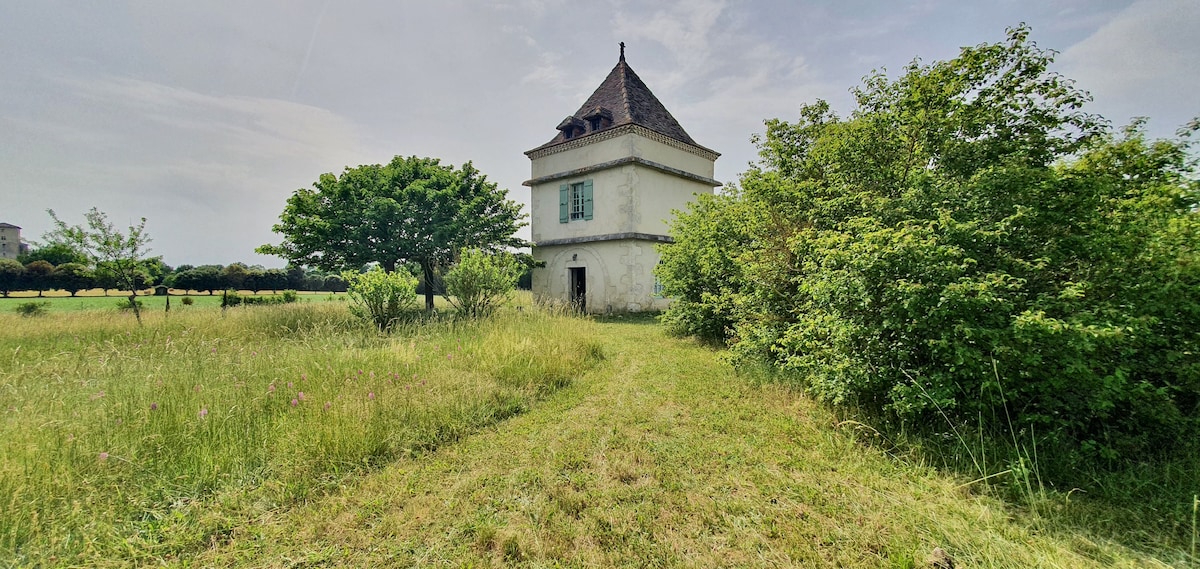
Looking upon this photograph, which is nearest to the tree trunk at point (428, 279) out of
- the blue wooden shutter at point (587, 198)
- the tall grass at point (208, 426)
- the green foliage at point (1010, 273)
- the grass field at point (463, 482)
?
the blue wooden shutter at point (587, 198)

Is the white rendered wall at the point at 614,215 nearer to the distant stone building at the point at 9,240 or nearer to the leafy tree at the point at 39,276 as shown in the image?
the leafy tree at the point at 39,276

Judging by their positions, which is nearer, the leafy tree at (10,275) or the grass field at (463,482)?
the grass field at (463,482)

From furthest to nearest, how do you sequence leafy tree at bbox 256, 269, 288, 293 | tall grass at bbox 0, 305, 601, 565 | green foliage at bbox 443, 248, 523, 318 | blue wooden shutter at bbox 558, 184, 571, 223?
leafy tree at bbox 256, 269, 288, 293 < blue wooden shutter at bbox 558, 184, 571, 223 < green foliage at bbox 443, 248, 523, 318 < tall grass at bbox 0, 305, 601, 565

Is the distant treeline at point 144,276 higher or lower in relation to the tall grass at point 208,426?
higher

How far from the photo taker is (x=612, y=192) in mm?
15375

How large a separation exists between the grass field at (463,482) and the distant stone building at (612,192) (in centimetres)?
1045

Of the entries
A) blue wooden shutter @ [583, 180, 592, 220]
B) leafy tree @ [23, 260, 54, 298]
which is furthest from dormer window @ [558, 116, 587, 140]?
leafy tree @ [23, 260, 54, 298]

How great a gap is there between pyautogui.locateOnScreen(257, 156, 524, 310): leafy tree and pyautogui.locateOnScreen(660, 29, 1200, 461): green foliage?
13.5 meters

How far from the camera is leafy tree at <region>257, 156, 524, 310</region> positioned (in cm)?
1391

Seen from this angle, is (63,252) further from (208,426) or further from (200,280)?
(200,280)

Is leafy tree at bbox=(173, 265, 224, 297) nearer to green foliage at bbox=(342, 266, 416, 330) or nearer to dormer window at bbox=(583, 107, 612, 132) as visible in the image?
green foliage at bbox=(342, 266, 416, 330)

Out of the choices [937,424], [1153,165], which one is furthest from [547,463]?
[1153,165]

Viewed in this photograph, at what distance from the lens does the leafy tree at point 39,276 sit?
86.4ft

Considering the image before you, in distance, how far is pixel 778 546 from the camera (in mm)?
2348
